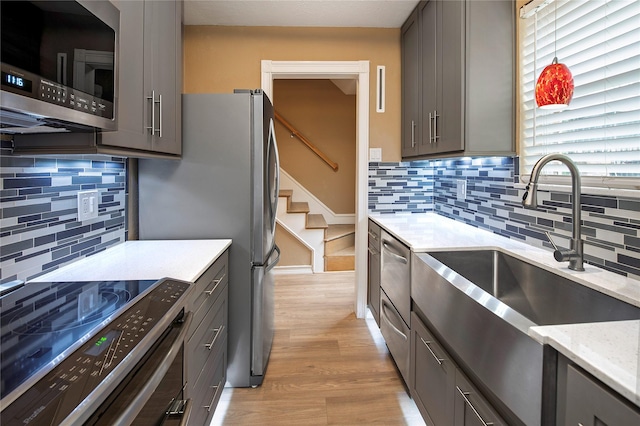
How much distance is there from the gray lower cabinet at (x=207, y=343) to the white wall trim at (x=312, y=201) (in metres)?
3.14

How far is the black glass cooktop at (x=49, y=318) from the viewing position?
2.27ft

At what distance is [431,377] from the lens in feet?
5.10

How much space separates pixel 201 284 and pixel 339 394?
1134 millimetres

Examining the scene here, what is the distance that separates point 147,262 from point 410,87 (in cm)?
232

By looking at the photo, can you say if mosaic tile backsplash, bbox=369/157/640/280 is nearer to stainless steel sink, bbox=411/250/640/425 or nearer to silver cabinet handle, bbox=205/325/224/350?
stainless steel sink, bbox=411/250/640/425

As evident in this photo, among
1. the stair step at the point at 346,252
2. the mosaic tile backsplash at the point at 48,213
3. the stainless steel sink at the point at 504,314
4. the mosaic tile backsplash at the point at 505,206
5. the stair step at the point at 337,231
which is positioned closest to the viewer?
the stainless steel sink at the point at 504,314

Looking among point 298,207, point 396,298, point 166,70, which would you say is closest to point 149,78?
point 166,70

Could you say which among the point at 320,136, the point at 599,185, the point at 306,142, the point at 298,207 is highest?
the point at 320,136

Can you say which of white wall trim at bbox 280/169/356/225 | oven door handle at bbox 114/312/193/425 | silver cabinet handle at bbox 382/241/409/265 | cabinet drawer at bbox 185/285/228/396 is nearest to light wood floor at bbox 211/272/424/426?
cabinet drawer at bbox 185/285/228/396

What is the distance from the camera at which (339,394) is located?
2.05m

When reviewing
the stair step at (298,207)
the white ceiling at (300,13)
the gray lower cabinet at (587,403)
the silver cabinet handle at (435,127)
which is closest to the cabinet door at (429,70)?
the silver cabinet handle at (435,127)

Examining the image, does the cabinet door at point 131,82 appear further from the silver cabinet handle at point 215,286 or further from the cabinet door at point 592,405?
the cabinet door at point 592,405

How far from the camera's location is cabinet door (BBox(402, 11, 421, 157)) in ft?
8.82

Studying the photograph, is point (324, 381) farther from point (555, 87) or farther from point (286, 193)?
point (286, 193)
